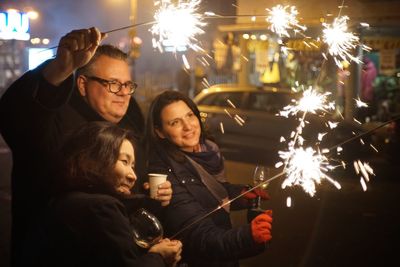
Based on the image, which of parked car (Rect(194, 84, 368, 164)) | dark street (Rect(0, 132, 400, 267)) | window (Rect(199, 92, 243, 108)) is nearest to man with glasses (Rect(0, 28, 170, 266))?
dark street (Rect(0, 132, 400, 267))

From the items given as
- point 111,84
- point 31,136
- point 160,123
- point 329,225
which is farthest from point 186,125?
point 329,225

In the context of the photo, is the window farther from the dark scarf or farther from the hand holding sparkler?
the hand holding sparkler

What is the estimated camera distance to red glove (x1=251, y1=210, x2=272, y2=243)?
2.84 m

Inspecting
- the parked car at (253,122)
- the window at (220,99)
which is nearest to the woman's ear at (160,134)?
the parked car at (253,122)

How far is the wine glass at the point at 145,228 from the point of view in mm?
2633

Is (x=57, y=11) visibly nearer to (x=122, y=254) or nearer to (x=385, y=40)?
(x=385, y=40)

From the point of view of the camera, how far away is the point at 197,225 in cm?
291

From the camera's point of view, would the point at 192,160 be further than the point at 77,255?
Yes

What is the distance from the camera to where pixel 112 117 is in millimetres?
2906

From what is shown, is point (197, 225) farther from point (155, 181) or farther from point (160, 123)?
point (160, 123)

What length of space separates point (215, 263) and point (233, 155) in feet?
34.7

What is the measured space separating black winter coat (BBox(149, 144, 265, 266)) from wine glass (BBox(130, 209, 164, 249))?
22 cm

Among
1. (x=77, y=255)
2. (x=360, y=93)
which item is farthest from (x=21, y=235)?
(x=360, y=93)

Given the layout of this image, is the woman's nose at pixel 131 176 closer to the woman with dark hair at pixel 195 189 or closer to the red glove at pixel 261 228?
the woman with dark hair at pixel 195 189
